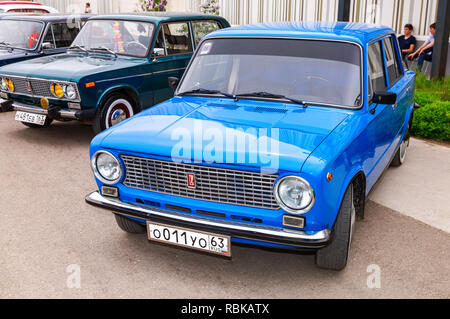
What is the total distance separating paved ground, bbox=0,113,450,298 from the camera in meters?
3.54

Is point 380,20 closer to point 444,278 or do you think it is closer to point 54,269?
point 444,278

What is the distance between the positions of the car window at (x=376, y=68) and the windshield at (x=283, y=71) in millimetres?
280

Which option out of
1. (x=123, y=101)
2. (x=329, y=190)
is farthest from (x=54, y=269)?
(x=123, y=101)

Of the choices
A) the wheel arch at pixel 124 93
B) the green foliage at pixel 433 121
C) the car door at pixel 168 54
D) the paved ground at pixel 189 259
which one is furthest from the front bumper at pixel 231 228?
the green foliage at pixel 433 121

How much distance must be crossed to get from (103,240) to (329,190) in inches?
86.7

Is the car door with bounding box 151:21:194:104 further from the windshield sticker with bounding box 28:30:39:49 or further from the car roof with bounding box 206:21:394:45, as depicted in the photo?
the car roof with bounding box 206:21:394:45

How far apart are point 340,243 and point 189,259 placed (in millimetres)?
1244

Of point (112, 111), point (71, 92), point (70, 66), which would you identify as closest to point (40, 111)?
point (71, 92)

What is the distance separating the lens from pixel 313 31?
4.39m

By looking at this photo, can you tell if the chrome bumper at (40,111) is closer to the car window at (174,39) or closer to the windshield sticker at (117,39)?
the windshield sticker at (117,39)

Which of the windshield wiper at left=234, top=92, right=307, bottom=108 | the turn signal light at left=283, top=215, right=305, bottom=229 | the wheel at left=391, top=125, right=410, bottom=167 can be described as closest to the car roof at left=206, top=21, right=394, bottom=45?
the windshield wiper at left=234, top=92, right=307, bottom=108

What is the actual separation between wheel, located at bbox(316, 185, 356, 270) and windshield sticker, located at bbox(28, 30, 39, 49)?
7.34m

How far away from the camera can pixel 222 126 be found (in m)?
3.67
